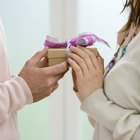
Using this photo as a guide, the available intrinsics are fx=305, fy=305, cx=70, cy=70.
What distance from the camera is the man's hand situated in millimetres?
883

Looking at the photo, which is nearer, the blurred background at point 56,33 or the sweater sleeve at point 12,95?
the sweater sleeve at point 12,95

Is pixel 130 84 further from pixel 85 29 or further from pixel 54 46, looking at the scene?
pixel 85 29

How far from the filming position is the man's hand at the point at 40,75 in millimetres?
883

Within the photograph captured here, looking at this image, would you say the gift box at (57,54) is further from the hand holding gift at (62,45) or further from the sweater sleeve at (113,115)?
the sweater sleeve at (113,115)

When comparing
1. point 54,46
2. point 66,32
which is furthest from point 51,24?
point 54,46

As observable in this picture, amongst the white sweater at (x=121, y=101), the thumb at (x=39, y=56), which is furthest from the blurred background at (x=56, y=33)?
the white sweater at (x=121, y=101)

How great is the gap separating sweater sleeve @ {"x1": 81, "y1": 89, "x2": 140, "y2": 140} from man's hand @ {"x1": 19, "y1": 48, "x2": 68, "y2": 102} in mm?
145

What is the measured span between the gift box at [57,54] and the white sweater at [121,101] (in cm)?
11

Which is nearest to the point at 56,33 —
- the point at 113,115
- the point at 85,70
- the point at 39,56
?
the point at 39,56

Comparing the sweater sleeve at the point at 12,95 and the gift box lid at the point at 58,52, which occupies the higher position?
the gift box lid at the point at 58,52

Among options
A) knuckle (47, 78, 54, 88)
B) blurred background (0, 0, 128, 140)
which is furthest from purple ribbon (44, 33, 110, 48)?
blurred background (0, 0, 128, 140)

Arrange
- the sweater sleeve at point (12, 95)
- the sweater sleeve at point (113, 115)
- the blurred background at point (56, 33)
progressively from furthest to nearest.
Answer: the blurred background at point (56, 33), the sweater sleeve at point (12, 95), the sweater sleeve at point (113, 115)

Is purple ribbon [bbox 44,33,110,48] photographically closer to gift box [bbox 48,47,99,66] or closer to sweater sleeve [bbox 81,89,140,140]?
gift box [bbox 48,47,99,66]

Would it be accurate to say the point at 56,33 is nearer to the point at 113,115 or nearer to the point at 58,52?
the point at 58,52
